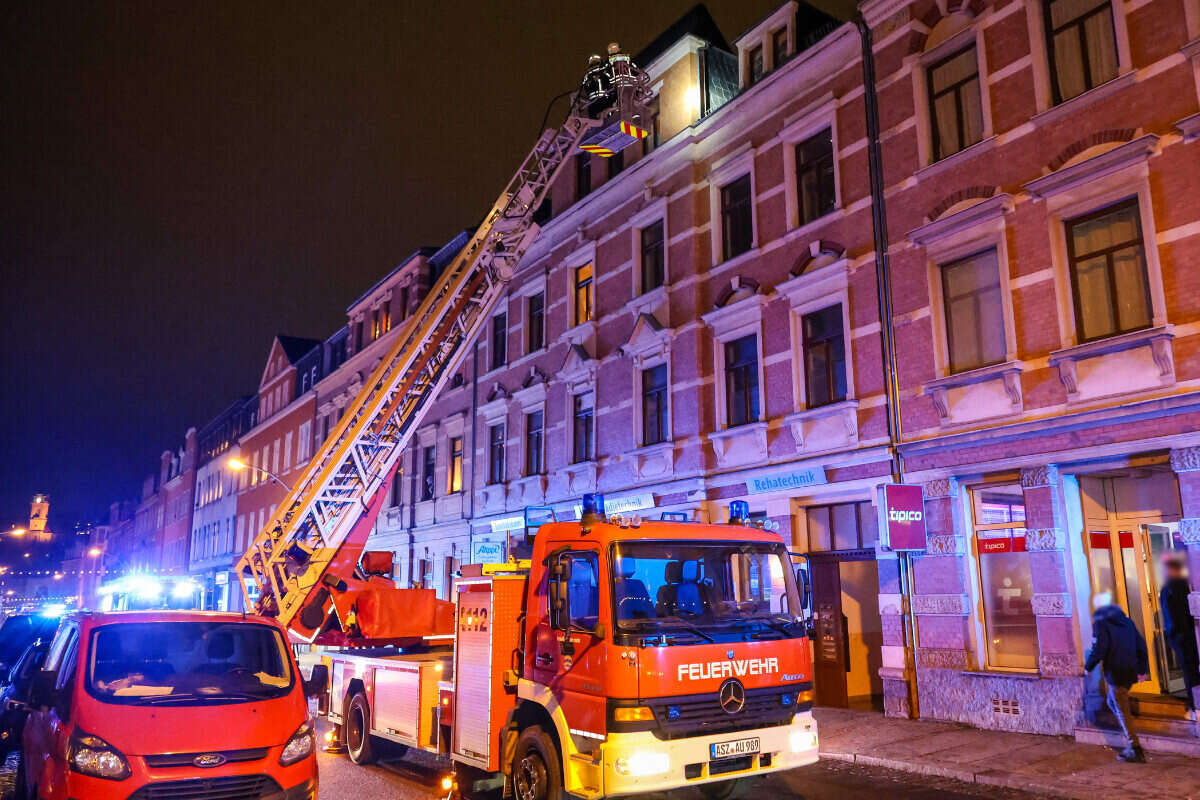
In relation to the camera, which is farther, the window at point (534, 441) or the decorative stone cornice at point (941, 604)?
the window at point (534, 441)

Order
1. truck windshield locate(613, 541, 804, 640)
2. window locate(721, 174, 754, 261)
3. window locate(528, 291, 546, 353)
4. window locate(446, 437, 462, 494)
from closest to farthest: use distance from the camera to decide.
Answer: truck windshield locate(613, 541, 804, 640)
window locate(721, 174, 754, 261)
window locate(528, 291, 546, 353)
window locate(446, 437, 462, 494)

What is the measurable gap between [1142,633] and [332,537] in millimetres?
11609

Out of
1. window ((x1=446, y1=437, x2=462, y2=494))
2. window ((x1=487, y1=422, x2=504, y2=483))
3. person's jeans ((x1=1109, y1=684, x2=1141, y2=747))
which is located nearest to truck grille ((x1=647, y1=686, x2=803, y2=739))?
person's jeans ((x1=1109, y1=684, x2=1141, y2=747))

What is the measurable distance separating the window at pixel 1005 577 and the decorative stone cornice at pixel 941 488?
34 cm

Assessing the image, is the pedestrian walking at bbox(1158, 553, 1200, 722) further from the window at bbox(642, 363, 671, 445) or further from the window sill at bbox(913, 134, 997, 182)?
the window at bbox(642, 363, 671, 445)

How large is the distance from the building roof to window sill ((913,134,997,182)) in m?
7.86

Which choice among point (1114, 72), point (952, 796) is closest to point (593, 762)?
point (952, 796)

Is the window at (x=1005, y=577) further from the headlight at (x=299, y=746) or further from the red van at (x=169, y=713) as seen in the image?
the headlight at (x=299, y=746)

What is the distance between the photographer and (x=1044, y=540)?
463 inches

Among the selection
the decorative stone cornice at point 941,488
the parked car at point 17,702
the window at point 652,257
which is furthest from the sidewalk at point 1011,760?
the window at point 652,257

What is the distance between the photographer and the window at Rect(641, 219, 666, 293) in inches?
781

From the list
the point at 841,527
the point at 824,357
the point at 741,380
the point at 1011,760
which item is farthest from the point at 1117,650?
the point at 741,380

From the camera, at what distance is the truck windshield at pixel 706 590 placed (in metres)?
7.14

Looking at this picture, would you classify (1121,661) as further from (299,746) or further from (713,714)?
(299,746)
